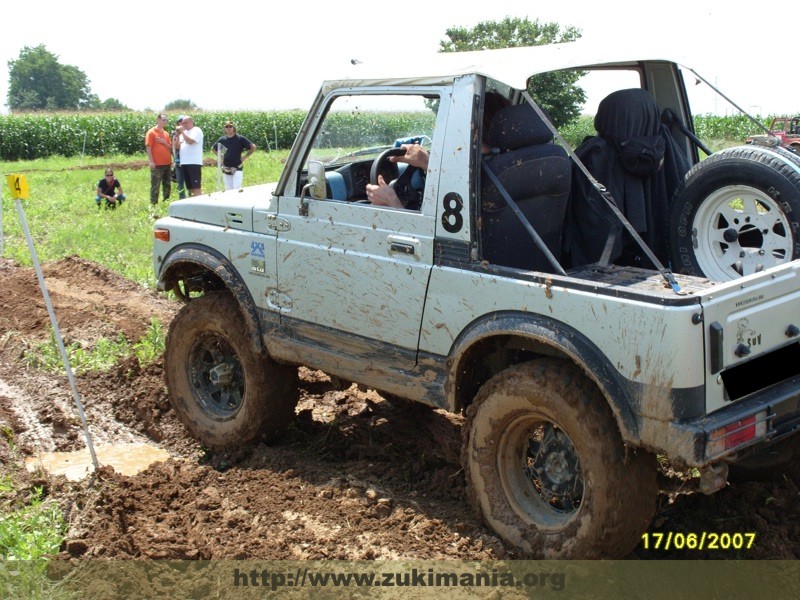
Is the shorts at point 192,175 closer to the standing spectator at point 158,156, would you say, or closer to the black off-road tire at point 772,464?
the standing spectator at point 158,156

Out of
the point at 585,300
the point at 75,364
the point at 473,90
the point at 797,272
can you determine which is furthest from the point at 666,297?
the point at 75,364

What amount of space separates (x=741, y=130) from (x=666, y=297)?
3176cm

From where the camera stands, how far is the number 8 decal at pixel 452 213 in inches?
171

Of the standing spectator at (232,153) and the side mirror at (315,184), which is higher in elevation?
the standing spectator at (232,153)

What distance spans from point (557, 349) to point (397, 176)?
166 centimetres

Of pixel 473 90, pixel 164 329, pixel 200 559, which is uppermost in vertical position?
pixel 473 90

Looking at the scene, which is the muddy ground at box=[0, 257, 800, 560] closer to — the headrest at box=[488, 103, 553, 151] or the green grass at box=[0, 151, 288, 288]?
the headrest at box=[488, 103, 553, 151]

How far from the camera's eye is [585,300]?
3.81 metres

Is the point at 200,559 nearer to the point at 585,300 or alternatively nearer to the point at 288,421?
the point at 288,421

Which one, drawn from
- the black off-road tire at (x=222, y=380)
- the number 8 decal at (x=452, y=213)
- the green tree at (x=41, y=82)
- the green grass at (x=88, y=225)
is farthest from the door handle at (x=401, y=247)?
the green tree at (x=41, y=82)

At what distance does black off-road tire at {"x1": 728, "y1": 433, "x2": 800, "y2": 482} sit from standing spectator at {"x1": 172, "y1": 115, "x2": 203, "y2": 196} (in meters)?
11.8

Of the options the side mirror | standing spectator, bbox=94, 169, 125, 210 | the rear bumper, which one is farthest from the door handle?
standing spectator, bbox=94, 169, 125, 210

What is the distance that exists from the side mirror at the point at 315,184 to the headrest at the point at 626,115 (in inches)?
62.0

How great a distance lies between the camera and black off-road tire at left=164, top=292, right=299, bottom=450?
220 inches
